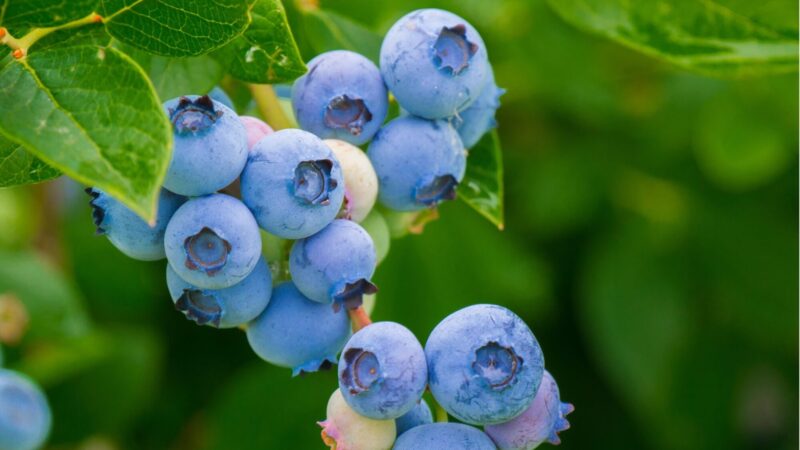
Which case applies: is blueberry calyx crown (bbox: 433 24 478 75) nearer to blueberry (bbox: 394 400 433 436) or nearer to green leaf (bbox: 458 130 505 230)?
green leaf (bbox: 458 130 505 230)

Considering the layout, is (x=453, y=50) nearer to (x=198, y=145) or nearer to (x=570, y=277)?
(x=198, y=145)

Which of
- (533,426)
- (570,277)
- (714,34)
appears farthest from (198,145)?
(570,277)

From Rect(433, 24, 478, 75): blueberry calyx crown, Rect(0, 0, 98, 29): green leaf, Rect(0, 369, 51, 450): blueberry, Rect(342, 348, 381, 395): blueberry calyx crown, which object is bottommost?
Rect(0, 369, 51, 450): blueberry

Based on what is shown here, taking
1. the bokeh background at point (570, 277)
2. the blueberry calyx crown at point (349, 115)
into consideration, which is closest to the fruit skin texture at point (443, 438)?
the blueberry calyx crown at point (349, 115)

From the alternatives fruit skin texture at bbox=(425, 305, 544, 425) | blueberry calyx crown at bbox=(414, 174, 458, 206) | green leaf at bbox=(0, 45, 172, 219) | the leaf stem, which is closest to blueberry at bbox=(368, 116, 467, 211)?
A: blueberry calyx crown at bbox=(414, 174, 458, 206)

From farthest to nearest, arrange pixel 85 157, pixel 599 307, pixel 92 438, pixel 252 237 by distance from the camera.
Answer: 1. pixel 599 307
2. pixel 92 438
3. pixel 252 237
4. pixel 85 157

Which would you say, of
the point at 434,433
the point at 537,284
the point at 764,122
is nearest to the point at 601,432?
the point at 537,284

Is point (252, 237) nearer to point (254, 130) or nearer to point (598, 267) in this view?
point (254, 130)

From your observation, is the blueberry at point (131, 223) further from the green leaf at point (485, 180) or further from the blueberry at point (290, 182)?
the green leaf at point (485, 180)
